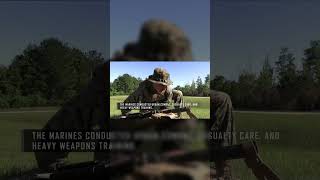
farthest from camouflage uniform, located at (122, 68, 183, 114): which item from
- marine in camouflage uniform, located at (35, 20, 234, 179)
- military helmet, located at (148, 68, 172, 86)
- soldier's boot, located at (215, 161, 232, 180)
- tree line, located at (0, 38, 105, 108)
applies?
soldier's boot, located at (215, 161, 232, 180)

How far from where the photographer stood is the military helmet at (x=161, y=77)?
7.40ft

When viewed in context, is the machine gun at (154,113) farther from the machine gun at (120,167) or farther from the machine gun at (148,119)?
the machine gun at (120,167)

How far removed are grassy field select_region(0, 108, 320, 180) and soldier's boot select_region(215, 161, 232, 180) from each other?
4 centimetres

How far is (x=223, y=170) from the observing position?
2.45 m

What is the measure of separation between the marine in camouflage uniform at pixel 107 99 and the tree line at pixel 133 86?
75 millimetres

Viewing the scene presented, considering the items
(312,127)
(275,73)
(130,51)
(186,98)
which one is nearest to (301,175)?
(312,127)

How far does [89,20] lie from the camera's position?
2.41m

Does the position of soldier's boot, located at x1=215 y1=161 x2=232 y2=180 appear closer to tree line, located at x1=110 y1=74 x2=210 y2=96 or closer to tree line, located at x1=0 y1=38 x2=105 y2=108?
tree line, located at x1=110 y1=74 x2=210 y2=96

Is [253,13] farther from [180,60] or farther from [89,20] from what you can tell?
[89,20]

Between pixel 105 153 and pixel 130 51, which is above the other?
pixel 130 51

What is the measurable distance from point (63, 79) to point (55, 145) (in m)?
0.38

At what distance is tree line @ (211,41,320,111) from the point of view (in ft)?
7.95

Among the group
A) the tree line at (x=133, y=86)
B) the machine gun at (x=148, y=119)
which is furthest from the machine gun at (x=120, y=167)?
the tree line at (x=133, y=86)

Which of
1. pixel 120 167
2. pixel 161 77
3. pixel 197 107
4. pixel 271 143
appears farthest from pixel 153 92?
pixel 271 143
